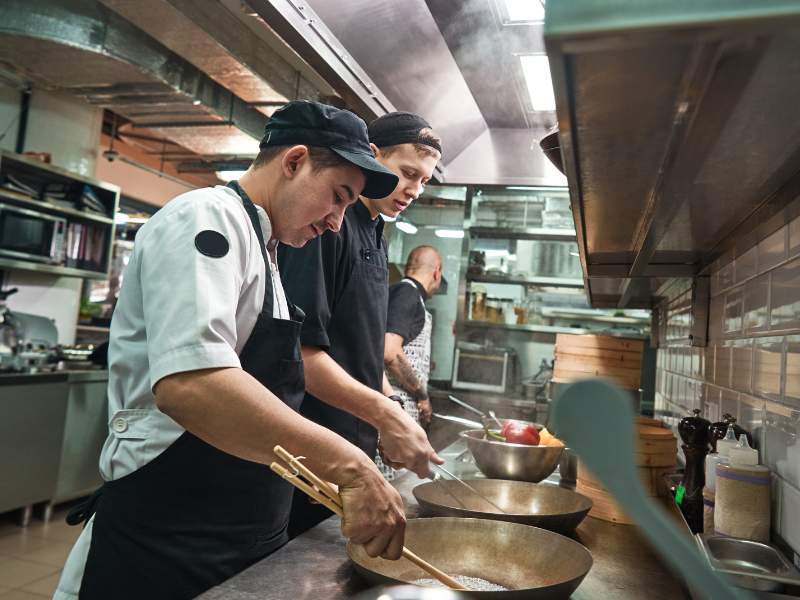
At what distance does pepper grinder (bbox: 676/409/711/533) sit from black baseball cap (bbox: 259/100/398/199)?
825 mm

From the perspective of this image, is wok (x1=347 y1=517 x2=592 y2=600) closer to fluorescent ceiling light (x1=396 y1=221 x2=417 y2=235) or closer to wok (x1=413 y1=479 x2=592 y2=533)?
wok (x1=413 y1=479 x2=592 y2=533)

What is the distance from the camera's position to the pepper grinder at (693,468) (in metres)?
1.29

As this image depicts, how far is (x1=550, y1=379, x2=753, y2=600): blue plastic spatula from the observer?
0.25 meters

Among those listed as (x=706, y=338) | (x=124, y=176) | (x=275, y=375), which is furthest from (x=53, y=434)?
(x=124, y=176)

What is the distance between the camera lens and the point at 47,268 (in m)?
4.61

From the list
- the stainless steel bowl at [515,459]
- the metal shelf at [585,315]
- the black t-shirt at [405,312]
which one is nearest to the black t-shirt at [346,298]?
the stainless steel bowl at [515,459]

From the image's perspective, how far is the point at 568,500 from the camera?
1.41 metres

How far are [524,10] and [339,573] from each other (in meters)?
1.47

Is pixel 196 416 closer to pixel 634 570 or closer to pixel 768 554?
pixel 634 570

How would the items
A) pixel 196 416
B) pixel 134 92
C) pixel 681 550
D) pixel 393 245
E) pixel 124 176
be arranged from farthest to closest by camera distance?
pixel 124 176 < pixel 393 245 < pixel 134 92 < pixel 196 416 < pixel 681 550

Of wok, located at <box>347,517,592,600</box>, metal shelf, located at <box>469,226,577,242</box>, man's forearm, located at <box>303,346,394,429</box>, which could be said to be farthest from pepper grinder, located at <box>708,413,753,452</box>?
metal shelf, located at <box>469,226,577,242</box>

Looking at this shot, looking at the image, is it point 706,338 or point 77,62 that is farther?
point 77,62

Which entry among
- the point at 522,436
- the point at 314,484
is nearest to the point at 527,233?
the point at 522,436

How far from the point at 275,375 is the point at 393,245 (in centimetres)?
424
